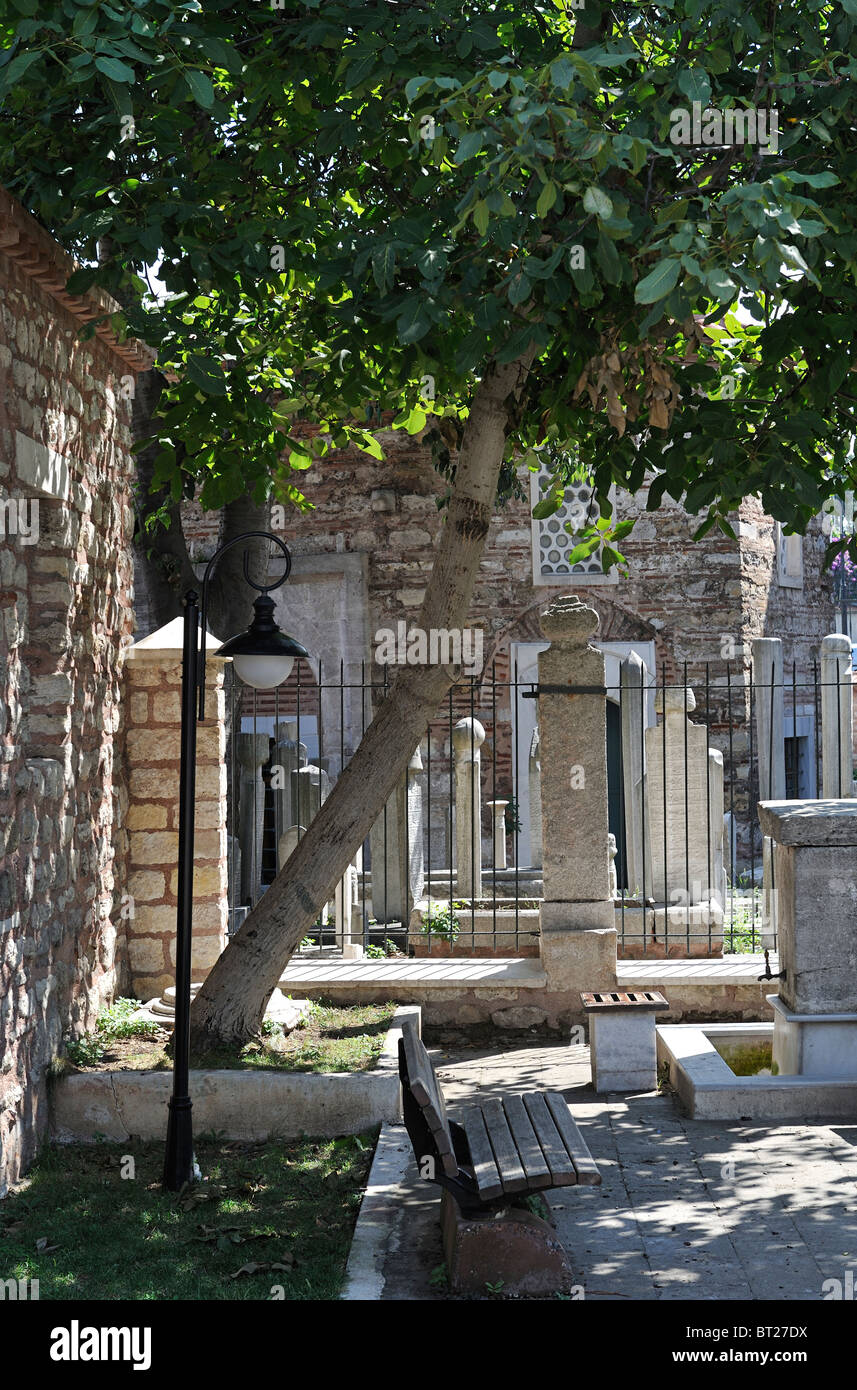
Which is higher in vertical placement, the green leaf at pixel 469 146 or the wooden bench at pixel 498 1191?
the green leaf at pixel 469 146

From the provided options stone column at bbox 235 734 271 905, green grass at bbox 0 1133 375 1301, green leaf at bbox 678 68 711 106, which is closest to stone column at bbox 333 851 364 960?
stone column at bbox 235 734 271 905

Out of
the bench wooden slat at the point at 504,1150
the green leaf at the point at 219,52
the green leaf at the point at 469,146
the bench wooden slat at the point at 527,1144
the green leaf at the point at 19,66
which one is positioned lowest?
the bench wooden slat at the point at 504,1150

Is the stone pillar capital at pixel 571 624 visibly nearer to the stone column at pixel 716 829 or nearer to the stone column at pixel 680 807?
the stone column at pixel 680 807

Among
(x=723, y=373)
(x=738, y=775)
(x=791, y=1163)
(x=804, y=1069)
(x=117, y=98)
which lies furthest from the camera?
(x=738, y=775)

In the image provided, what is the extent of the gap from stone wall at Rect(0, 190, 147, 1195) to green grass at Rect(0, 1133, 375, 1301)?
0.38 meters

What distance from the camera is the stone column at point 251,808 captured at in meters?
9.23

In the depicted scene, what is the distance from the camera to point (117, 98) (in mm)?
4395

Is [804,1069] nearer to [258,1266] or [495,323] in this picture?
[258,1266]

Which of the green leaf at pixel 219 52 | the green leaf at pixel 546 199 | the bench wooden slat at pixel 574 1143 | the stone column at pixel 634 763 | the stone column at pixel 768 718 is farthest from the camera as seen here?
the stone column at pixel 768 718

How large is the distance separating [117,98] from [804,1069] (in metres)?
4.96

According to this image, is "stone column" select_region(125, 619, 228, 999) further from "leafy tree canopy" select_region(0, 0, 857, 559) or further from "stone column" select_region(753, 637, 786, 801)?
"stone column" select_region(753, 637, 786, 801)

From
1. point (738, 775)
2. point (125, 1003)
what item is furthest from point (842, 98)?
point (738, 775)

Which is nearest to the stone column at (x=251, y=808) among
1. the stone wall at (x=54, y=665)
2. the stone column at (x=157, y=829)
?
the stone column at (x=157, y=829)

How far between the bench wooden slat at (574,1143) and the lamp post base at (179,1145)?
4.66ft
